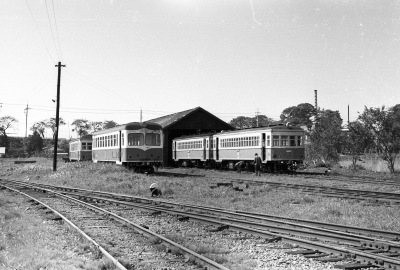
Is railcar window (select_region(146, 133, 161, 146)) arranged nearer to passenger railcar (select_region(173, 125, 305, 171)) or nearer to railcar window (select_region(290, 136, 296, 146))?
passenger railcar (select_region(173, 125, 305, 171))

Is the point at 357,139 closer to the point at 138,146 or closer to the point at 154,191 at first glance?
A: the point at 138,146

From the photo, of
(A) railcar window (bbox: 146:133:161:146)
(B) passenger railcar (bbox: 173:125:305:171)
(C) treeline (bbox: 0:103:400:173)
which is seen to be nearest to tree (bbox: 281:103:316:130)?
(C) treeline (bbox: 0:103:400:173)

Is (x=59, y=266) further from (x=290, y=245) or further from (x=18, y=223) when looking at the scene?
(x=18, y=223)

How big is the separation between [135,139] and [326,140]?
17.1m

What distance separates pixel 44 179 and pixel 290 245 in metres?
25.5

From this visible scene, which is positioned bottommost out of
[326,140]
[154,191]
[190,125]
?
[154,191]

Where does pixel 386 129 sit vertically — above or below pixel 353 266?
above

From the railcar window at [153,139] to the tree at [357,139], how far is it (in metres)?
13.4

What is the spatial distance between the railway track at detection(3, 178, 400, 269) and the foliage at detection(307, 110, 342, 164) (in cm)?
2559

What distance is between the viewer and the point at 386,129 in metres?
27.8

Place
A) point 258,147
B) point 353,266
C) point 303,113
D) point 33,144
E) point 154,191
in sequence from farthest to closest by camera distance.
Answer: point 33,144
point 303,113
point 258,147
point 154,191
point 353,266

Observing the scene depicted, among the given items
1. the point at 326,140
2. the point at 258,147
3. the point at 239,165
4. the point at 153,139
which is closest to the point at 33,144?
the point at 153,139

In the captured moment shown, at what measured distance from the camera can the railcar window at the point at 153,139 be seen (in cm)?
2898

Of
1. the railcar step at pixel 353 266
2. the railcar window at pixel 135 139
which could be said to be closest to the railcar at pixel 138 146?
the railcar window at pixel 135 139
